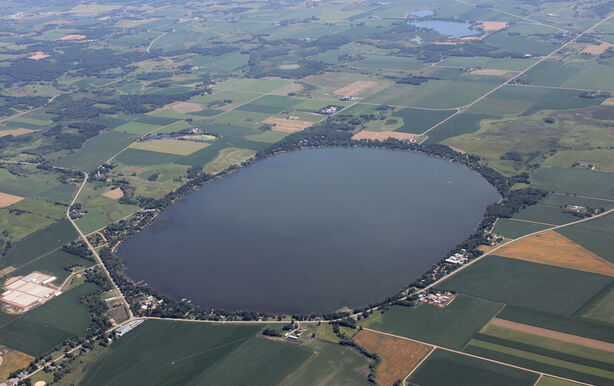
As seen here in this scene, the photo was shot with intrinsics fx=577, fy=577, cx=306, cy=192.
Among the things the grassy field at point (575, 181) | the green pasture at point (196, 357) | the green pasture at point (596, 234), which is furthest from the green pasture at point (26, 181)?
the green pasture at point (596, 234)

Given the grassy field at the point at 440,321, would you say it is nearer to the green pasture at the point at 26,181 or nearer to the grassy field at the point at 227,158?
the grassy field at the point at 227,158

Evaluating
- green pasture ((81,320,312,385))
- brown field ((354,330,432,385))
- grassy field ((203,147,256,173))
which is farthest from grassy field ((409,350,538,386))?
grassy field ((203,147,256,173))

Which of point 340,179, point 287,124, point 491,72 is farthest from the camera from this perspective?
point 491,72

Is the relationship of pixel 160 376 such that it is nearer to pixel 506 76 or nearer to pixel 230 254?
pixel 230 254

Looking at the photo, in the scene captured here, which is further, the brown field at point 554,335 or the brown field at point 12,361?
the brown field at point 12,361

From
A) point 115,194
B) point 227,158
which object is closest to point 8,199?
point 115,194

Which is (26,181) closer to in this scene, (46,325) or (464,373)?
(46,325)
